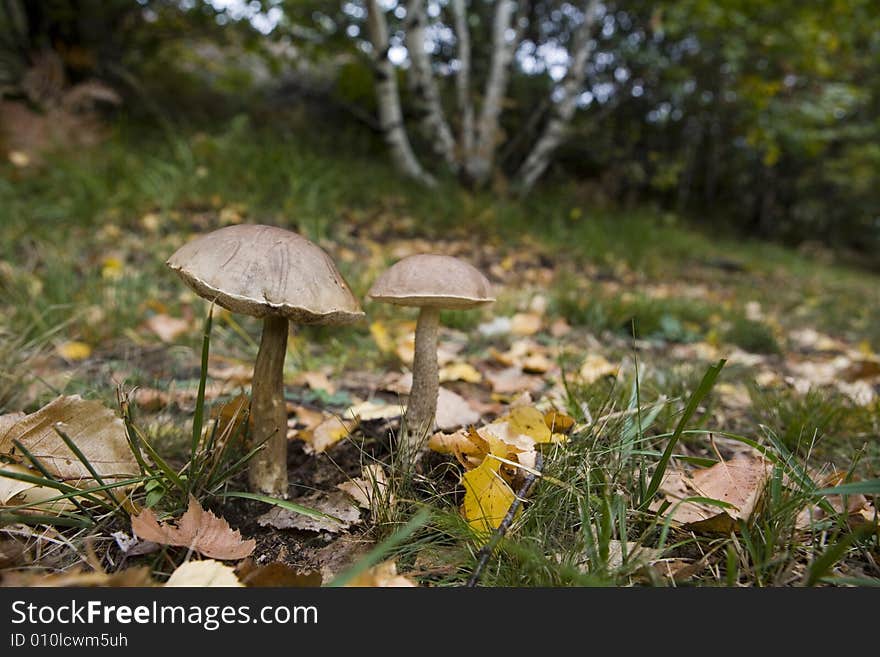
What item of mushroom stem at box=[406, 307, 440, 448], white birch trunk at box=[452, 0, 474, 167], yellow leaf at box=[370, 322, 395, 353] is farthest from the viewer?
white birch trunk at box=[452, 0, 474, 167]

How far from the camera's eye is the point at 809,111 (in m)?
7.28

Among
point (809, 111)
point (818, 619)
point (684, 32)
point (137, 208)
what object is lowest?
point (818, 619)

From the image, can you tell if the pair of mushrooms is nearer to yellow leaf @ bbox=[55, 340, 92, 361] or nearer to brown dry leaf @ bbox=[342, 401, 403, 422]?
brown dry leaf @ bbox=[342, 401, 403, 422]

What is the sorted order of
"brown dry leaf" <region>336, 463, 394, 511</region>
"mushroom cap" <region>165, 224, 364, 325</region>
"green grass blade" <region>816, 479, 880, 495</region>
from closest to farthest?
"green grass blade" <region>816, 479, 880, 495</region> < "mushroom cap" <region>165, 224, 364, 325</region> < "brown dry leaf" <region>336, 463, 394, 511</region>

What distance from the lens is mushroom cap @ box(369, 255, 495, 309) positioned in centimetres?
122

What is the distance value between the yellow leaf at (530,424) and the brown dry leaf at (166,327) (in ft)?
5.63

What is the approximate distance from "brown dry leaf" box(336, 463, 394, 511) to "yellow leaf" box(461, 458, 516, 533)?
0.53ft

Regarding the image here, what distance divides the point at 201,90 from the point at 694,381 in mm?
8828

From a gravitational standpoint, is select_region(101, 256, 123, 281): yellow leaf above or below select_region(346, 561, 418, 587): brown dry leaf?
above

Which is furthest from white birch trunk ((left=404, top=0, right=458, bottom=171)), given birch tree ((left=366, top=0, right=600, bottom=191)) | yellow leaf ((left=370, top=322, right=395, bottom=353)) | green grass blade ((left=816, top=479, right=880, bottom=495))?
green grass blade ((left=816, top=479, right=880, bottom=495))

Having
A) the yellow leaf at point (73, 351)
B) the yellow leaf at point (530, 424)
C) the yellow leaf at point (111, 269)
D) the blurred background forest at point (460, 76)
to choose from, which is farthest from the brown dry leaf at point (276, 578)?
the blurred background forest at point (460, 76)

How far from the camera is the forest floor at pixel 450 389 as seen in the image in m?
1.03

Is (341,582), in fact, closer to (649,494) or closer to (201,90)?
(649,494)

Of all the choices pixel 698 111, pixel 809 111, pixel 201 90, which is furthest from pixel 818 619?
pixel 698 111
